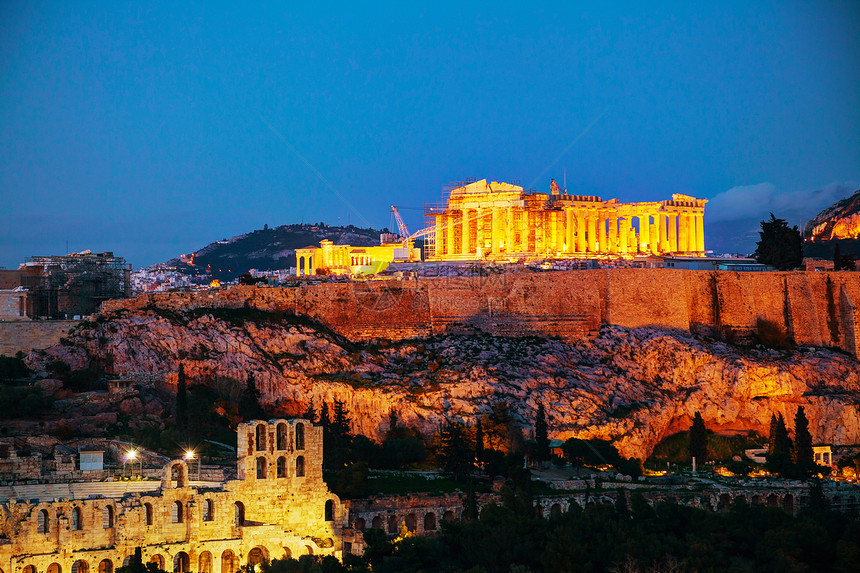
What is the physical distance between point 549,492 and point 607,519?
7.22 m

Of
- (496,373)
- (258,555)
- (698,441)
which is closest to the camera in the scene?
(258,555)

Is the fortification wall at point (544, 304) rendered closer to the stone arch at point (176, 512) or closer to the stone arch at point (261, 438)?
the stone arch at point (261, 438)

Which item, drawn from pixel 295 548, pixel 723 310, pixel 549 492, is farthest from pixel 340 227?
pixel 295 548

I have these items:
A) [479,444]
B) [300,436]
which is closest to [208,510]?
[300,436]

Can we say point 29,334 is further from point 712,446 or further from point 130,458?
point 712,446

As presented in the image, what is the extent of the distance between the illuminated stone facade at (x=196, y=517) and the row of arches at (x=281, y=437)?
3 cm

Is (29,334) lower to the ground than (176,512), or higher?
higher

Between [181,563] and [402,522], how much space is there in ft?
29.5

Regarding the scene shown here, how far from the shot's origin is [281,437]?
39750 mm

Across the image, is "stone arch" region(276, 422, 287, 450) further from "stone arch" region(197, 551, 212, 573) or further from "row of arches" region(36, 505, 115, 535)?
"row of arches" region(36, 505, 115, 535)

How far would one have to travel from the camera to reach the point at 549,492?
47812 mm

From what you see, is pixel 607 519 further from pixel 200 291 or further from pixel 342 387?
pixel 200 291

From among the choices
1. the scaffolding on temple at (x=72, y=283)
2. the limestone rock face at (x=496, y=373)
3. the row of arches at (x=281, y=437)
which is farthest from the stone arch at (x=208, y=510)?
the scaffolding on temple at (x=72, y=283)

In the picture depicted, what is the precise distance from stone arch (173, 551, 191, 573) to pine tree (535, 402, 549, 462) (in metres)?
18.9
